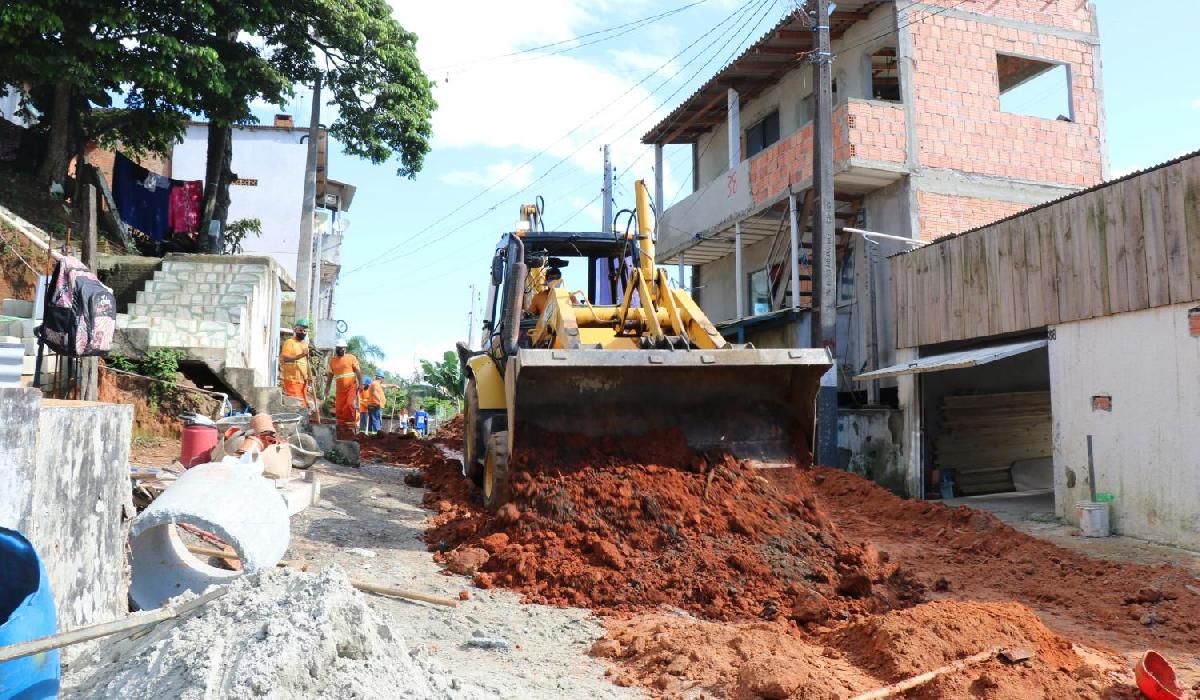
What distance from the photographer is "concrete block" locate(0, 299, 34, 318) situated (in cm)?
1120

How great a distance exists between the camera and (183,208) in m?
17.6

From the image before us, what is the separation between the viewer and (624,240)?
8.21 m

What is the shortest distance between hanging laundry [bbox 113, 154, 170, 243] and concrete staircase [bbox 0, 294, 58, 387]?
6238mm

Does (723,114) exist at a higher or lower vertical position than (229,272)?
higher

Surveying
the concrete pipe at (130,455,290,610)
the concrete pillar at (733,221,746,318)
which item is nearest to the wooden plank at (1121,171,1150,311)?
the concrete pillar at (733,221,746,318)

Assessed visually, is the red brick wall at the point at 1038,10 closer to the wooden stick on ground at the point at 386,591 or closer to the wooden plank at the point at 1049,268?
the wooden plank at the point at 1049,268

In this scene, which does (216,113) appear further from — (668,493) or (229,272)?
(668,493)

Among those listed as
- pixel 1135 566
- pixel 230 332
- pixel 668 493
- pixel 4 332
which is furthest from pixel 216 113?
pixel 1135 566

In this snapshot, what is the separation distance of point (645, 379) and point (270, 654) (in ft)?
13.0

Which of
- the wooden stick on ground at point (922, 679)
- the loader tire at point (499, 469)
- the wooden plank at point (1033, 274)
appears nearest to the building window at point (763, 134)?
the wooden plank at point (1033, 274)

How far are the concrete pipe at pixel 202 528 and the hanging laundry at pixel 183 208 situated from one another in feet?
47.5

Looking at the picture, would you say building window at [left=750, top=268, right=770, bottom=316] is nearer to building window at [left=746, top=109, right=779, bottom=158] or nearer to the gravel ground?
building window at [left=746, top=109, right=779, bottom=158]

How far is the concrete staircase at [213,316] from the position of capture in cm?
1102

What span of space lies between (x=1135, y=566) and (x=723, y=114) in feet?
47.2
